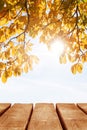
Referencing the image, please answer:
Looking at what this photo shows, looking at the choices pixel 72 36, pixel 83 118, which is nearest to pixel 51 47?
pixel 72 36

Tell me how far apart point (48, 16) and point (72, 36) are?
83cm

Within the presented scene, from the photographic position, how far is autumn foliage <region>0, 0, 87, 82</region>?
7949 millimetres

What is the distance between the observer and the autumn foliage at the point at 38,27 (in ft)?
26.1

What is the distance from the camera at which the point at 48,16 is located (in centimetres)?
937

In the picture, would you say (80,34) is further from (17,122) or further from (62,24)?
(17,122)

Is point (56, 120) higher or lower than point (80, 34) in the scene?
lower

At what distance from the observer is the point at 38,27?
937 cm

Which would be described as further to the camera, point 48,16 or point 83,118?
point 48,16

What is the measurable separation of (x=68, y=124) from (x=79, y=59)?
563 cm

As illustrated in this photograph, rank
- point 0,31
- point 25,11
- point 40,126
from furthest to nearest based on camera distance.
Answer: point 0,31 → point 25,11 → point 40,126

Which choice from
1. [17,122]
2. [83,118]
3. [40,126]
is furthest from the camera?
[83,118]

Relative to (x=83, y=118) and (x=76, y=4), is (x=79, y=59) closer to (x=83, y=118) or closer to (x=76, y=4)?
(x=76, y=4)

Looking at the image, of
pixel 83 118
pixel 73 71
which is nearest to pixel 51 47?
pixel 73 71

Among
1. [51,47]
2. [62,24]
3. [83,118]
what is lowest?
[83,118]
